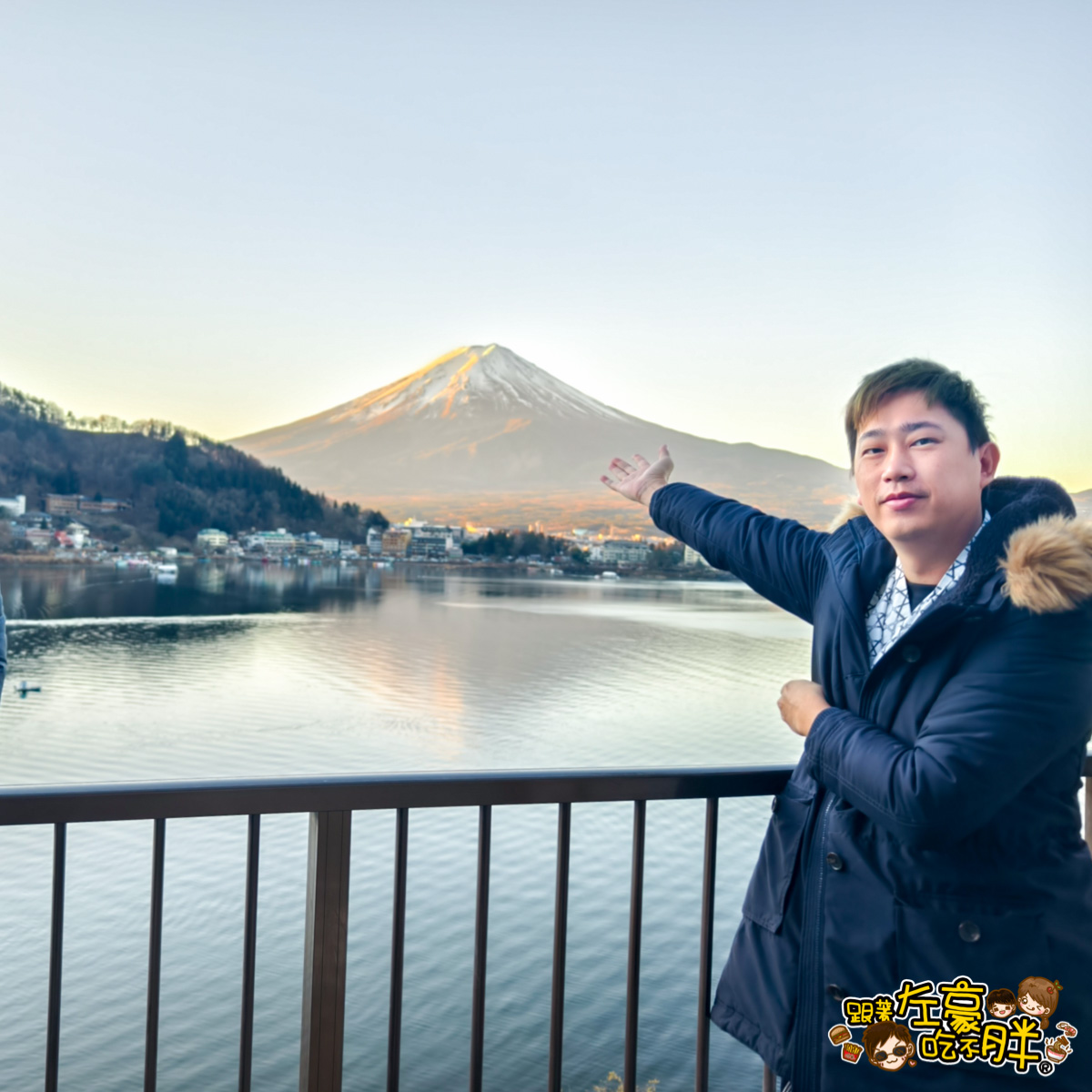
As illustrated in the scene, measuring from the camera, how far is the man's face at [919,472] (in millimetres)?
1114

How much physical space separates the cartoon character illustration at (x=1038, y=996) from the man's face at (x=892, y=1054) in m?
A: 0.14

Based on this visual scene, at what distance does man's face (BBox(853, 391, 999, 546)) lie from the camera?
3.66ft

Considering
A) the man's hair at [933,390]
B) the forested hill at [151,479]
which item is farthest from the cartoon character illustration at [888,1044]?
the forested hill at [151,479]

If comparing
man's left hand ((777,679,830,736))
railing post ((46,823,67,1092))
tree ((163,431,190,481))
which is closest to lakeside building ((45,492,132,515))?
tree ((163,431,190,481))

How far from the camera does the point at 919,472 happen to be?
3.67 ft

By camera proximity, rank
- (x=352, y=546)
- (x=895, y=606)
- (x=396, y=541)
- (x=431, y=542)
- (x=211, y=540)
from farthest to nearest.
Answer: (x=352, y=546) → (x=211, y=540) → (x=396, y=541) → (x=431, y=542) → (x=895, y=606)

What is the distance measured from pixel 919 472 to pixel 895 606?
0.18 meters

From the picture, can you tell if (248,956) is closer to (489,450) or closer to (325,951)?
(325,951)

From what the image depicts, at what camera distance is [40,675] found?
34281 millimetres

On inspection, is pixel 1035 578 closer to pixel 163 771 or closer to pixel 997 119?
pixel 163 771

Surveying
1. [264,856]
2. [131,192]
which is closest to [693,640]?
[264,856]

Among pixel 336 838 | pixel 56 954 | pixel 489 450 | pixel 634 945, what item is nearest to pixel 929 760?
pixel 634 945

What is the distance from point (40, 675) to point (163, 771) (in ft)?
34.9

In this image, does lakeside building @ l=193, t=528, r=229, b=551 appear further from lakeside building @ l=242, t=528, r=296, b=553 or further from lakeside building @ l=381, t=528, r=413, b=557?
lakeside building @ l=381, t=528, r=413, b=557
